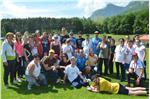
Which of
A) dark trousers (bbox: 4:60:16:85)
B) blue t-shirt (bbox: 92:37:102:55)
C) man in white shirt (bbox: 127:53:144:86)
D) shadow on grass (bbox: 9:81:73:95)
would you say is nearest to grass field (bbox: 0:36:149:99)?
shadow on grass (bbox: 9:81:73:95)

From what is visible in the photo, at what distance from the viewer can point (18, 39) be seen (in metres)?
11.8

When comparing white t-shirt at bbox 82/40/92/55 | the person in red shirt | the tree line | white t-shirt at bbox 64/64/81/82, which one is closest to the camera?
white t-shirt at bbox 64/64/81/82

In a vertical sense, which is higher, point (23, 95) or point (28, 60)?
point (28, 60)

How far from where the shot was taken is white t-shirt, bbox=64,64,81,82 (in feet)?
38.2

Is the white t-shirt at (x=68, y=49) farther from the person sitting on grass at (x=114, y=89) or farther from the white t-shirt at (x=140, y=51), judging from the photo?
the person sitting on grass at (x=114, y=89)

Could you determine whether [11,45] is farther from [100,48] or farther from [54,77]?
[100,48]

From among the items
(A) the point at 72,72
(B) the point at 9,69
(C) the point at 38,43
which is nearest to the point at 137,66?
(A) the point at 72,72

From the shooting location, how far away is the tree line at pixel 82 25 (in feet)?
92.0

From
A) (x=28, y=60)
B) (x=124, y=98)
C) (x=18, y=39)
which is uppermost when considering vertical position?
(x=18, y=39)

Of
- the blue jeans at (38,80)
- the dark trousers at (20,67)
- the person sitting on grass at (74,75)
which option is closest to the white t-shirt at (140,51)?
the person sitting on grass at (74,75)

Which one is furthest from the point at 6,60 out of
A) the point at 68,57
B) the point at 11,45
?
the point at 68,57

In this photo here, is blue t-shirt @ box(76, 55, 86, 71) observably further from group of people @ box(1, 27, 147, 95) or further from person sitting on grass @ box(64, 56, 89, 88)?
person sitting on grass @ box(64, 56, 89, 88)

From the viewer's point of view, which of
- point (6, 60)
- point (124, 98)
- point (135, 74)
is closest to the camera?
point (124, 98)

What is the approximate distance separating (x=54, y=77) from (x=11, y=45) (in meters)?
1.99
